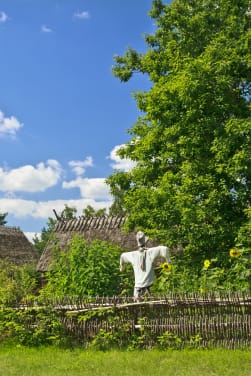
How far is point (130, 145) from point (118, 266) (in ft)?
25.3

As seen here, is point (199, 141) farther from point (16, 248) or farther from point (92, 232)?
point (16, 248)

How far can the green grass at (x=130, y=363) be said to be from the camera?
612cm

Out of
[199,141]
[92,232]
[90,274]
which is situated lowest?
[90,274]

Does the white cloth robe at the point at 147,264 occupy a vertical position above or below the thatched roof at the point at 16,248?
below

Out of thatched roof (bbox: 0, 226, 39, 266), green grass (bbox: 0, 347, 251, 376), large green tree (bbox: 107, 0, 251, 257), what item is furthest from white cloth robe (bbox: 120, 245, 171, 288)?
thatched roof (bbox: 0, 226, 39, 266)

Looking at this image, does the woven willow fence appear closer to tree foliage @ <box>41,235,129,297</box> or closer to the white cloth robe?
the white cloth robe

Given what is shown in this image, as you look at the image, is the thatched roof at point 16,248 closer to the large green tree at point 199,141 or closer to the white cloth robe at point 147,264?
the large green tree at point 199,141

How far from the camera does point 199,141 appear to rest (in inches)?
561

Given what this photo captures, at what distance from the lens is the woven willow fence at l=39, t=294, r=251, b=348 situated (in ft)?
24.1

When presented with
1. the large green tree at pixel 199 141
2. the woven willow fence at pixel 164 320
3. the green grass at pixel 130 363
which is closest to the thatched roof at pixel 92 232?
the large green tree at pixel 199 141

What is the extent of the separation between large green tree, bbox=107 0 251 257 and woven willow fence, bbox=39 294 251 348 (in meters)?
5.39

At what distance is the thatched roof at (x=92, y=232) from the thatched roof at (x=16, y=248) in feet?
15.8

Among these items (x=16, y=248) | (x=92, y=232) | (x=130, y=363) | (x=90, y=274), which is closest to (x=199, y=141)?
(x=90, y=274)

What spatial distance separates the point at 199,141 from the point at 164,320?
736 centimetres
